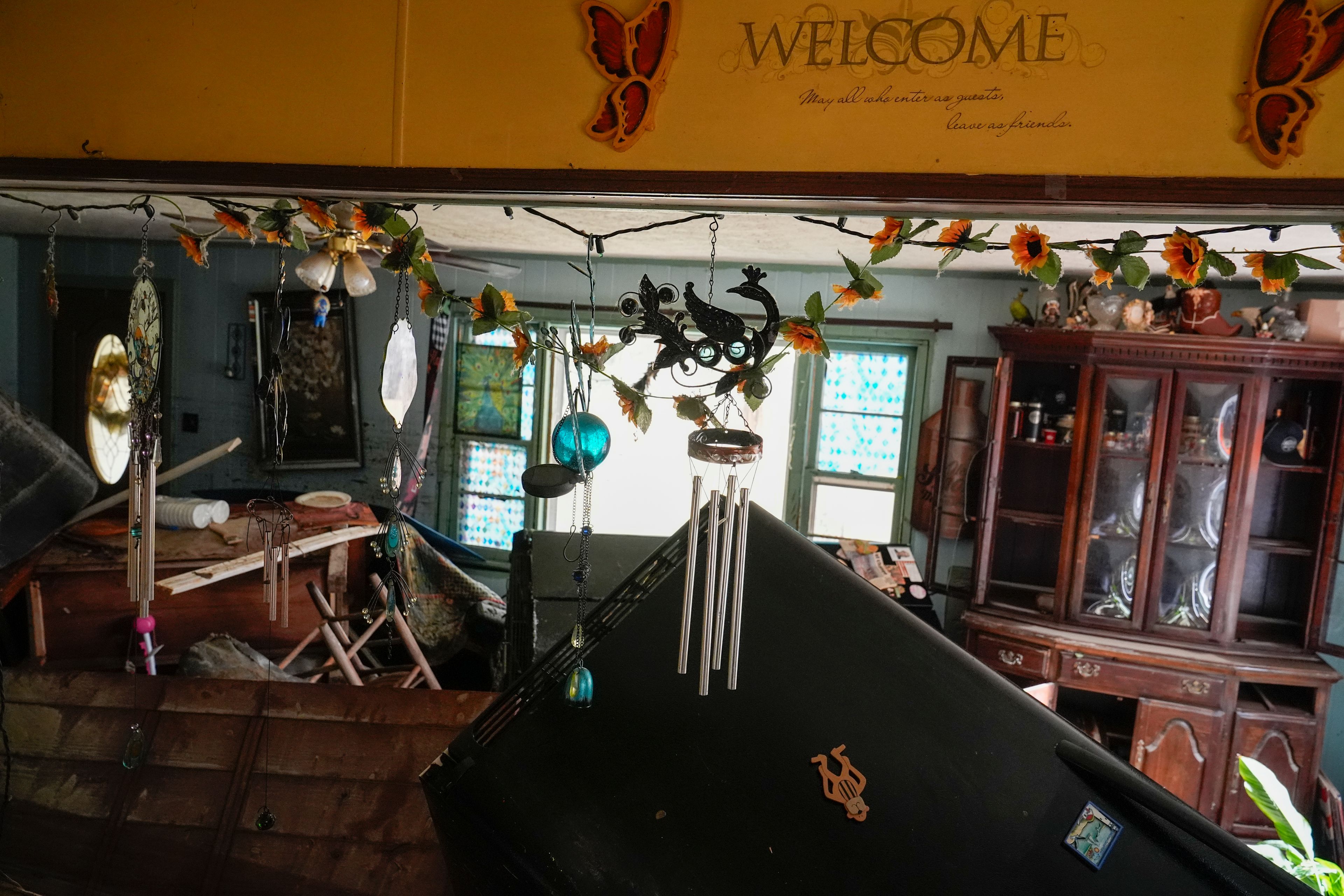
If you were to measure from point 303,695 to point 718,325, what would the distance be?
1750 millimetres

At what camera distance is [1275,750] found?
330 cm

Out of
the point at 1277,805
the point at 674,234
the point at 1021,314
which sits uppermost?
the point at 674,234

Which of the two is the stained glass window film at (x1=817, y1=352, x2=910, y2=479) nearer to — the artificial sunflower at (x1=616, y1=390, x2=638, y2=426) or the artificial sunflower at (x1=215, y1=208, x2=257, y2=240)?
the artificial sunflower at (x1=616, y1=390, x2=638, y2=426)

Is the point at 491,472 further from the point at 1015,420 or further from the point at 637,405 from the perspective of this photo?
the point at 637,405

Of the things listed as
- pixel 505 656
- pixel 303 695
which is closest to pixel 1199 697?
pixel 505 656

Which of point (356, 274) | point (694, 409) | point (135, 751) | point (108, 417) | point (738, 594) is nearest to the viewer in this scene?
point (738, 594)

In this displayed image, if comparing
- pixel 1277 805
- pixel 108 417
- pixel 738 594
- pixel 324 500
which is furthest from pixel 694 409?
pixel 324 500

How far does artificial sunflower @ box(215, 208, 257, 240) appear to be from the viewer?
1704 mm

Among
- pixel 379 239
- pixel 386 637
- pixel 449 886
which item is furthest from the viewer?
pixel 386 637

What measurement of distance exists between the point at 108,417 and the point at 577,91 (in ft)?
7.72

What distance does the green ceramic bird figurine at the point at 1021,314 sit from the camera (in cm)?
348

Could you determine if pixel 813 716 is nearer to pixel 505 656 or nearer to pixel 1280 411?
pixel 505 656

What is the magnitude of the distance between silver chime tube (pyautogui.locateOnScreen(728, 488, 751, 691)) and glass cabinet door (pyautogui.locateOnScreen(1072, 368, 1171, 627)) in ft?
9.06

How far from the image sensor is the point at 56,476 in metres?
3.32
